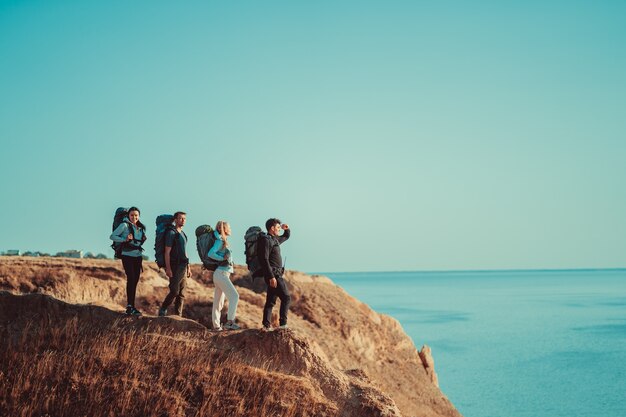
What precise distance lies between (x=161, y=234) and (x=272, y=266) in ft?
7.39

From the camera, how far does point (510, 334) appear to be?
6925 centimetres

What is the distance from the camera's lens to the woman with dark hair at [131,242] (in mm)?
11523

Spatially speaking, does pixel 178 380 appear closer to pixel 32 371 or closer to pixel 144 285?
pixel 32 371

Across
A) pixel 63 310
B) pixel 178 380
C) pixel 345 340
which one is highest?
pixel 63 310

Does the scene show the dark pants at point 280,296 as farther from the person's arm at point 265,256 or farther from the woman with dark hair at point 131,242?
the woman with dark hair at point 131,242

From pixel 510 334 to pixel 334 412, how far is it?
64025 millimetres

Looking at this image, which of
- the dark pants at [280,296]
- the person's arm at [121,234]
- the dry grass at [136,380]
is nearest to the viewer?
the dry grass at [136,380]

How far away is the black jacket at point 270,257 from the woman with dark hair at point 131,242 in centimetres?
242

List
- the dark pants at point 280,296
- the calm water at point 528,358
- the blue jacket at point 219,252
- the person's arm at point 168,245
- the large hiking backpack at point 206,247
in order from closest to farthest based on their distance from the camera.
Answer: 1. the blue jacket at point 219,252
2. the large hiking backpack at point 206,247
3. the dark pants at point 280,296
4. the person's arm at point 168,245
5. the calm water at point 528,358

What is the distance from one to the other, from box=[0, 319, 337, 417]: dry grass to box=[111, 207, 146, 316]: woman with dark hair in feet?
3.18

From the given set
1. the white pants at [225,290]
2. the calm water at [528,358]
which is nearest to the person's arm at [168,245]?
the white pants at [225,290]

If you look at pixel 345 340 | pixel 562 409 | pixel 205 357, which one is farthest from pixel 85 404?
pixel 562 409

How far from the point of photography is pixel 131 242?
11656 millimetres

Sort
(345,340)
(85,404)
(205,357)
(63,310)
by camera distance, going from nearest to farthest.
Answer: (85,404)
(205,357)
(63,310)
(345,340)
